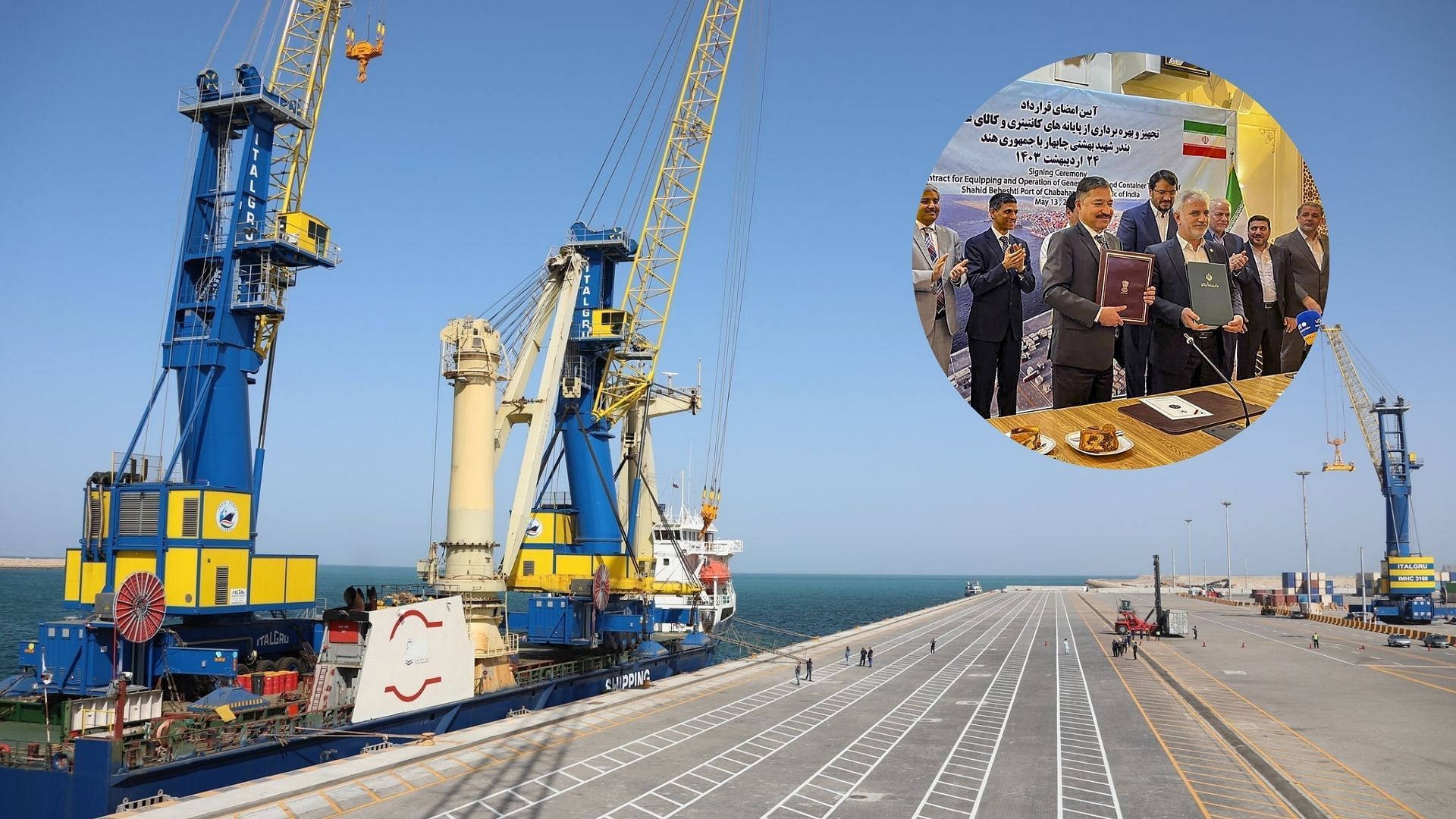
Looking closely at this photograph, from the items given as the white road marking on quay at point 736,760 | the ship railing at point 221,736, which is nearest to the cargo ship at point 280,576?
the ship railing at point 221,736

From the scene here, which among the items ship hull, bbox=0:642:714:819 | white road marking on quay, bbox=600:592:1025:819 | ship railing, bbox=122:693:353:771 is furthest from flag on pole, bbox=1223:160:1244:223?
ship railing, bbox=122:693:353:771

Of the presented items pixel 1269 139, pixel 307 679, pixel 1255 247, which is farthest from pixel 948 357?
pixel 307 679

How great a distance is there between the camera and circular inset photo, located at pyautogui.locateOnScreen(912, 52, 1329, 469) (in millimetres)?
19922

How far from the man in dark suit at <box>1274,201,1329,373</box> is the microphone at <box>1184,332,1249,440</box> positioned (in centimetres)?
117

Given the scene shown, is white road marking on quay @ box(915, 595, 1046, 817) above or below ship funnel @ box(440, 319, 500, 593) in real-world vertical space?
below

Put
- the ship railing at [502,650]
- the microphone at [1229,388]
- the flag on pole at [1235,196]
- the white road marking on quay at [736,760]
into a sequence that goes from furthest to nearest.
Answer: the ship railing at [502,650] < the white road marking on quay at [736,760] < the flag on pole at [1235,196] < the microphone at [1229,388]

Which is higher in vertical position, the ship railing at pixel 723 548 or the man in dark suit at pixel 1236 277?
the man in dark suit at pixel 1236 277

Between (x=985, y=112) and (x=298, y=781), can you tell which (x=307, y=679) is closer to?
(x=298, y=781)

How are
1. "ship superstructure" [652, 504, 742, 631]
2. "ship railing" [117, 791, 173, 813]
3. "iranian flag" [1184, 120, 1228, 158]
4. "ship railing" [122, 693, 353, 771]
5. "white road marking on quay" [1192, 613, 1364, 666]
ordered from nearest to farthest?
"iranian flag" [1184, 120, 1228, 158] < "ship railing" [117, 791, 173, 813] < "ship railing" [122, 693, 353, 771] < "white road marking on quay" [1192, 613, 1364, 666] < "ship superstructure" [652, 504, 742, 631]

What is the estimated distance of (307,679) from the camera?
4344cm

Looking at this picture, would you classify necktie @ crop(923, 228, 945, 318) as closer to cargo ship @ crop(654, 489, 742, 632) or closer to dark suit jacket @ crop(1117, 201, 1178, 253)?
dark suit jacket @ crop(1117, 201, 1178, 253)

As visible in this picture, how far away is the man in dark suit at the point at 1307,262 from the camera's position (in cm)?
1998

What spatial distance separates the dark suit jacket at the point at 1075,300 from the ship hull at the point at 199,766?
93.5ft

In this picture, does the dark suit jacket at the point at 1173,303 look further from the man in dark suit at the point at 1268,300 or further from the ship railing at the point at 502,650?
the ship railing at the point at 502,650
